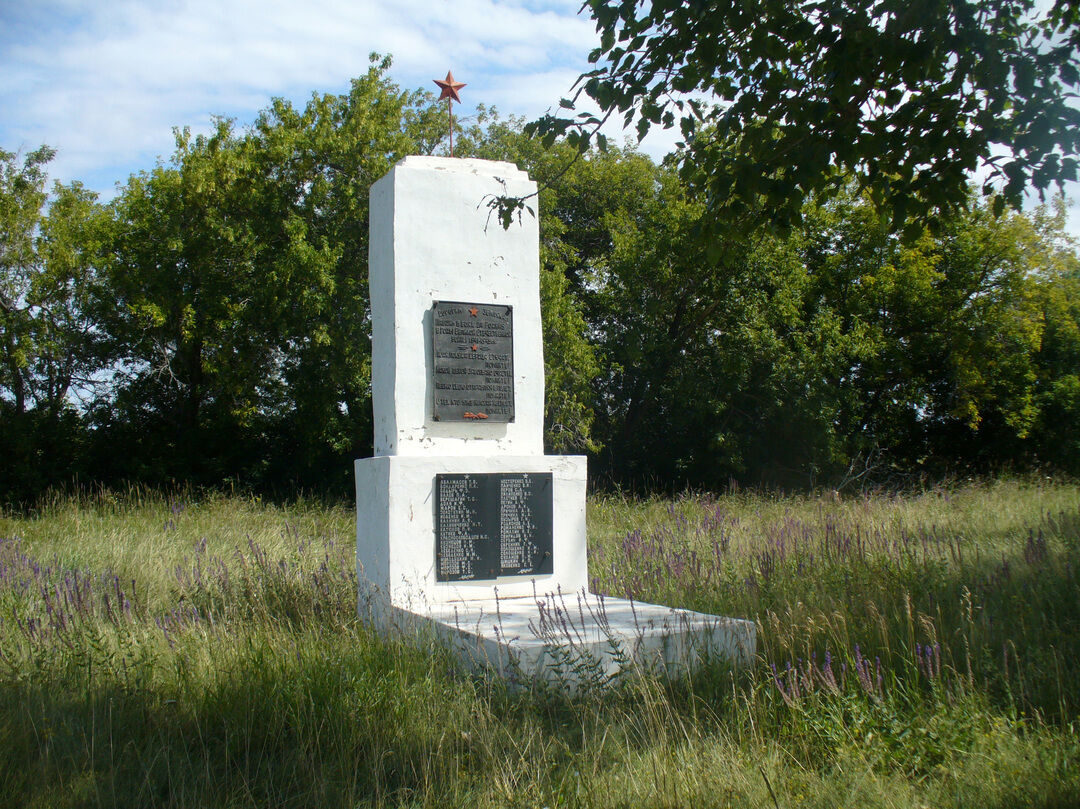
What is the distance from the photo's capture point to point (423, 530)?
18.4ft

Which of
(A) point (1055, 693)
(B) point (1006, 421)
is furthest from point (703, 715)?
(B) point (1006, 421)

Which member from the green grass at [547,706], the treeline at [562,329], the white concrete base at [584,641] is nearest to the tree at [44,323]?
the treeline at [562,329]

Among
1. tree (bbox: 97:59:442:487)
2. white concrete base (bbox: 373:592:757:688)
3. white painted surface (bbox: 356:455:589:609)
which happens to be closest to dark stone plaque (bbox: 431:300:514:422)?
white painted surface (bbox: 356:455:589:609)

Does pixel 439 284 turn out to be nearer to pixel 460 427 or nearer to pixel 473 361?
pixel 473 361

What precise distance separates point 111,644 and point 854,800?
165 inches

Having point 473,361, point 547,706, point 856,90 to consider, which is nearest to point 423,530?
point 473,361

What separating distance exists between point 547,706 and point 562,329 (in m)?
12.8

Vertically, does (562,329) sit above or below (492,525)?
above

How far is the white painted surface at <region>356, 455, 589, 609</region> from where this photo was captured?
5496 millimetres

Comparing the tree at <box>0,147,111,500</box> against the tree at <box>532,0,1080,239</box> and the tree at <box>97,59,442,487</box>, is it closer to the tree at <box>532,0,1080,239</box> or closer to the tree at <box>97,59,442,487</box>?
the tree at <box>97,59,442,487</box>

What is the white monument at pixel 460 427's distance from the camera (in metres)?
5.55

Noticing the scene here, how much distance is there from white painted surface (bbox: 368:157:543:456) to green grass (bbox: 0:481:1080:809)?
1340mm

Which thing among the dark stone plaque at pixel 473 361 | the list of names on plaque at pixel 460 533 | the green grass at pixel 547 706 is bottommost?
the green grass at pixel 547 706

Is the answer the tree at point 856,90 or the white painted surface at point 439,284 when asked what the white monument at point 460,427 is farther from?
the tree at point 856,90
